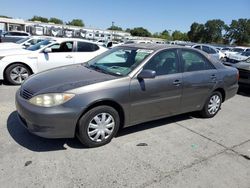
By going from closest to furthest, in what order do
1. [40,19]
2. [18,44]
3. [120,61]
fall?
[120,61] < [18,44] < [40,19]

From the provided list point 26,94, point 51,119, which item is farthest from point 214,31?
point 51,119

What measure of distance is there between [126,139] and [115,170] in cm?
90

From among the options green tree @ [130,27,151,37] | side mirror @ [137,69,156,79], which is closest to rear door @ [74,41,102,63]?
side mirror @ [137,69,156,79]

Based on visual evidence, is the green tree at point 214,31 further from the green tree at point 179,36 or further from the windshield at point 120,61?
the windshield at point 120,61

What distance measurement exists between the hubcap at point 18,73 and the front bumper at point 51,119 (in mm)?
4015

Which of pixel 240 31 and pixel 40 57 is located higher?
pixel 240 31

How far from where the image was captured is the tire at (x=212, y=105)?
4.98 meters

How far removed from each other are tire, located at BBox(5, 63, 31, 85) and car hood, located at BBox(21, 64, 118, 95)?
3254 millimetres

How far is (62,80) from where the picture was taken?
353cm

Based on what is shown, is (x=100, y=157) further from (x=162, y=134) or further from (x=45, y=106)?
(x=162, y=134)

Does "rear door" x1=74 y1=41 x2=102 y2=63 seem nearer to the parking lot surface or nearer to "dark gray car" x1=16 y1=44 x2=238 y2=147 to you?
"dark gray car" x1=16 y1=44 x2=238 y2=147

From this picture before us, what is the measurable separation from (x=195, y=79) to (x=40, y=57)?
4728 millimetres

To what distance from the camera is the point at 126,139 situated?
3857mm

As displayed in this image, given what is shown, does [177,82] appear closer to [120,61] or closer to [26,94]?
[120,61]
